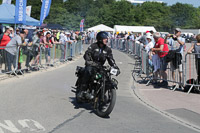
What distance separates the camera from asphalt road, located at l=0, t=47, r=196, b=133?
21.0 feet

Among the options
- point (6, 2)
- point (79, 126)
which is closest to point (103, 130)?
point (79, 126)

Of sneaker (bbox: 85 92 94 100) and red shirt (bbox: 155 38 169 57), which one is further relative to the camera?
red shirt (bbox: 155 38 169 57)

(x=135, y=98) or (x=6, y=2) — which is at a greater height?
(x=6, y=2)

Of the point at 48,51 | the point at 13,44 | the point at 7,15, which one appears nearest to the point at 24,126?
the point at 13,44

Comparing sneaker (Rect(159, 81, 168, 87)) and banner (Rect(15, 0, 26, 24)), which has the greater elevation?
banner (Rect(15, 0, 26, 24))

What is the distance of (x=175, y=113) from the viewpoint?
8.19 m

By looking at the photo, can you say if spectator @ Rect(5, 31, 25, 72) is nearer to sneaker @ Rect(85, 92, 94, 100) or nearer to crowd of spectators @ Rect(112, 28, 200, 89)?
crowd of spectators @ Rect(112, 28, 200, 89)

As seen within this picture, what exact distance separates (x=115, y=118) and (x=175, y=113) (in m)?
1.66

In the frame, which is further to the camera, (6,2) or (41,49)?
(6,2)

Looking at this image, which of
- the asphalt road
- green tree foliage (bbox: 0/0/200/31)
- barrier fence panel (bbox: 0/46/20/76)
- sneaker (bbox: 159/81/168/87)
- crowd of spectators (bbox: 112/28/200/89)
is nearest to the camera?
the asphalt road

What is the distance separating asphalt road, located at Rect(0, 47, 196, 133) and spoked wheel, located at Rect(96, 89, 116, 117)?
0.47ft

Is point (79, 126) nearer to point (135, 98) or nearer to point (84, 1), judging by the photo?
point (135, 98)

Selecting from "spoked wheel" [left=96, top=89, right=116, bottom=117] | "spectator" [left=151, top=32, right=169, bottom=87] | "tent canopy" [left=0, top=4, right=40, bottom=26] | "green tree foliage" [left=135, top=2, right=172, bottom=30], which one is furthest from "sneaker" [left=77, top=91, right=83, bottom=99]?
"green tree foliage" [left=135, top=2, right=172, bottom=30]

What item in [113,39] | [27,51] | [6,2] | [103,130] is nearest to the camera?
[103,130]
